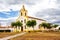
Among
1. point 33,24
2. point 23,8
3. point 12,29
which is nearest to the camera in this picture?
point 33,24

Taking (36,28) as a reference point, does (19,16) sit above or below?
above

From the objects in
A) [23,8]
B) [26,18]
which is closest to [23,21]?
[26,18]

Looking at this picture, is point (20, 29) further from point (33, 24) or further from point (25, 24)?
point (33, 24)

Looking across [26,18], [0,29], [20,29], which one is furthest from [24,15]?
[0,29]

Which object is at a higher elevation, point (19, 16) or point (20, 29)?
point (19, 16)

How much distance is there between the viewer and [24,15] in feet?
357

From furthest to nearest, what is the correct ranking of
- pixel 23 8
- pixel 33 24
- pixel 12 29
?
pixel 23 8 < pixel 12 29 < pixel 33 24

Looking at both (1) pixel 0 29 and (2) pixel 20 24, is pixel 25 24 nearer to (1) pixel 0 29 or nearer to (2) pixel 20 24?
(2) pixel 20 24

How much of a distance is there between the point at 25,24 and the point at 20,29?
3.98 m

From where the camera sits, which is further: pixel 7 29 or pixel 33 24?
pixel 7 29

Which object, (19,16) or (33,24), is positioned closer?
(33,24)

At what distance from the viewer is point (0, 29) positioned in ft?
343

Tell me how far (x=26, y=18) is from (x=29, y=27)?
9.29 m

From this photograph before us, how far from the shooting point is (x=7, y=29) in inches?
4077
